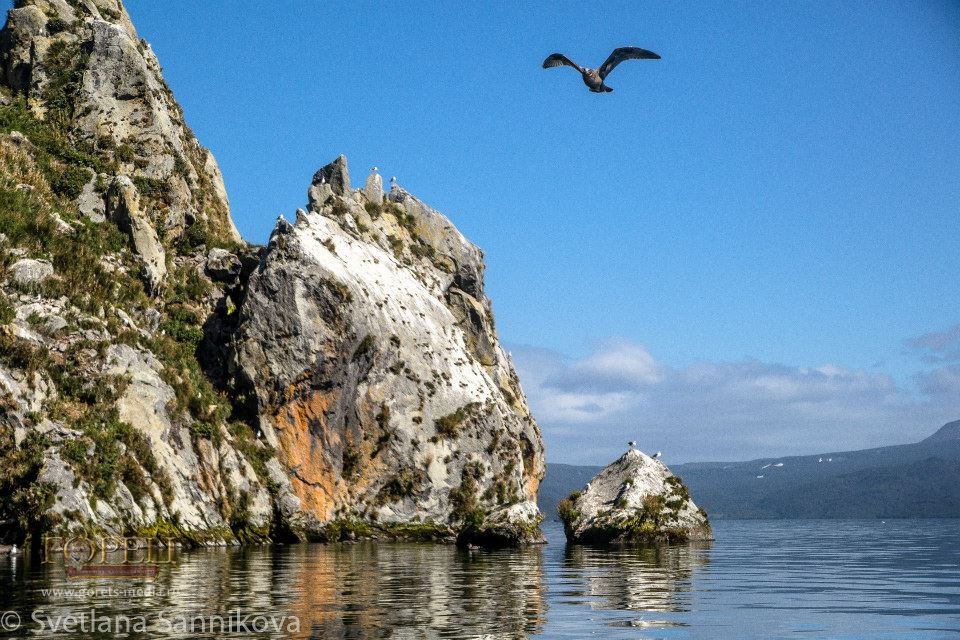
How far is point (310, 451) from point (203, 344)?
11.3 m

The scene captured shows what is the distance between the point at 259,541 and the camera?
5544 centimetres

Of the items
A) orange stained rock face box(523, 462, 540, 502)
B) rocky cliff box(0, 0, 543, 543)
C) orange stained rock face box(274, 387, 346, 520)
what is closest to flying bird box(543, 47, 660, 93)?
rocky cliff box(0, 0, 543, 543)

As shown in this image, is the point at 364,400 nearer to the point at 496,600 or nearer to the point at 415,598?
the point at 415,598

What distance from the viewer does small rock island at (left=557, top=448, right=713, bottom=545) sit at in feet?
181

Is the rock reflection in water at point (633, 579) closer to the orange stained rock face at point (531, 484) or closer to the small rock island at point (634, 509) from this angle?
the small rock island at point (634, 509)

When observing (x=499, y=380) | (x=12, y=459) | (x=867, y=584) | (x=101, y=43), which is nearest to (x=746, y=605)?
(x=867, y=584)

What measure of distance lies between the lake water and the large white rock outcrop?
85.2ft

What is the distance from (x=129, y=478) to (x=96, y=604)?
30.6 meters

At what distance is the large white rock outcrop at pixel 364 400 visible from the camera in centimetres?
6225

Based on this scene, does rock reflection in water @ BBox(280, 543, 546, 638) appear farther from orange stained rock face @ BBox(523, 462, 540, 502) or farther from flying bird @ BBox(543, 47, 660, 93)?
orange stained rock face @ BBox(523, 462, 540, 502)

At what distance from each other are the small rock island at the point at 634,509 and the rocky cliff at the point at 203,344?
136 inches

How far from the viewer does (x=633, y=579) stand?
2722 centimetres

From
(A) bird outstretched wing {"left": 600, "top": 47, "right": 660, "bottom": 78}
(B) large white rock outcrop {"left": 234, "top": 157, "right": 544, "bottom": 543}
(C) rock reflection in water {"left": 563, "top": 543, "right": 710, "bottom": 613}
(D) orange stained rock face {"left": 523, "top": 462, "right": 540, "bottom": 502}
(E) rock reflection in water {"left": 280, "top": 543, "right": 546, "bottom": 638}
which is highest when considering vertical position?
(A) bird outstretched wing {"left": 600, "top": 47, "right": 660, "bottom": 78}

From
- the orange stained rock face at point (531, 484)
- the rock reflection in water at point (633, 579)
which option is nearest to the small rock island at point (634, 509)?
the orange stained rock face at point (531, 484)
